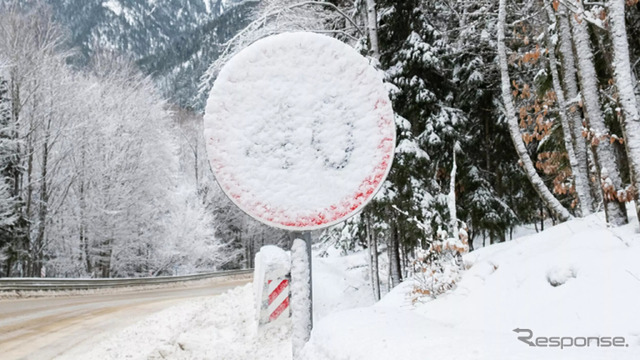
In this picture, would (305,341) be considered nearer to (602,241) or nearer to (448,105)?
(602,241)

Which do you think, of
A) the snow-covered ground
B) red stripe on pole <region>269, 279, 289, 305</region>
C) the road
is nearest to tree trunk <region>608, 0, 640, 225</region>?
the snow-covered ground

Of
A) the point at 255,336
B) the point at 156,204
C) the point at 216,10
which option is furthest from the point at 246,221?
the point at 216,10

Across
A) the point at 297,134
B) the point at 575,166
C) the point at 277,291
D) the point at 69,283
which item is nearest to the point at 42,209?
the point at 69,283

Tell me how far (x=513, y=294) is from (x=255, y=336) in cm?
406

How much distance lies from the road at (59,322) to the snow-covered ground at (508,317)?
2552 mm

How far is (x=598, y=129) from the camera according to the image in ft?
13.6

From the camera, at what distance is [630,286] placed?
8.16ft

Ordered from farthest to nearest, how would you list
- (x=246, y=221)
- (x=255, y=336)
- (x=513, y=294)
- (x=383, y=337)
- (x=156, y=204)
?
(x=246, y=221) → (x=156, y=204) → (x=255, y=336) → (x=513, y=294) → (x=383, y=337)

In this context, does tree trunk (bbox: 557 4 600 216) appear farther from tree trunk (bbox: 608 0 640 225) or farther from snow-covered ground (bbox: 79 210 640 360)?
tree trunk (bbox: 608 0 640 225)

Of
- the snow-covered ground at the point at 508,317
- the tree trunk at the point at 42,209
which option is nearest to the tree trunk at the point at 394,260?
the snow-covered ground at the point at 508,317

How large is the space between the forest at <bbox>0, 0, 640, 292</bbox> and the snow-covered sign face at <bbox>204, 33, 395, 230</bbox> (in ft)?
9.56

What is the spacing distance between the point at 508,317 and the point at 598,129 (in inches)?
92.8

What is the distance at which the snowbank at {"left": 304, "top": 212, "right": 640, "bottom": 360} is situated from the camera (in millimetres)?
1621

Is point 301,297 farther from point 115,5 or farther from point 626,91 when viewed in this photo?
point 115,5
